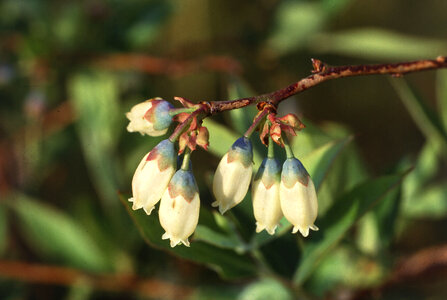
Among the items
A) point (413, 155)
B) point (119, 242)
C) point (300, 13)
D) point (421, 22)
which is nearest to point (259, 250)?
point (119, 242)

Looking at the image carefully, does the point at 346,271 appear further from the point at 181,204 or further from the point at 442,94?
the point at 181,204

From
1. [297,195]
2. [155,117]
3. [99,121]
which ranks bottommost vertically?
[297,195]

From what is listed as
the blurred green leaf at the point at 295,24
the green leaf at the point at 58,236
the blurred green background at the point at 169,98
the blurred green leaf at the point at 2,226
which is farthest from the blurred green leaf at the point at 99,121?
the blurred green leaf at the point at 295,24

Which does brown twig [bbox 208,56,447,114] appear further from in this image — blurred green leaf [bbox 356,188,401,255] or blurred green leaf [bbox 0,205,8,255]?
Result: blurred green leaf [bbox 0,205,8,255]

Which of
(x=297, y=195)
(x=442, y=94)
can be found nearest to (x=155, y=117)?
(x=297, y=195)

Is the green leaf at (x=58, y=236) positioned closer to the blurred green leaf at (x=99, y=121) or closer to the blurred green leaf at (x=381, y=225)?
the blurred green leaf at (x=99, y=121)

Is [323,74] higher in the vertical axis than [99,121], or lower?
lower

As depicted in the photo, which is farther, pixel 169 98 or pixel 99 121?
pixel 169 98
